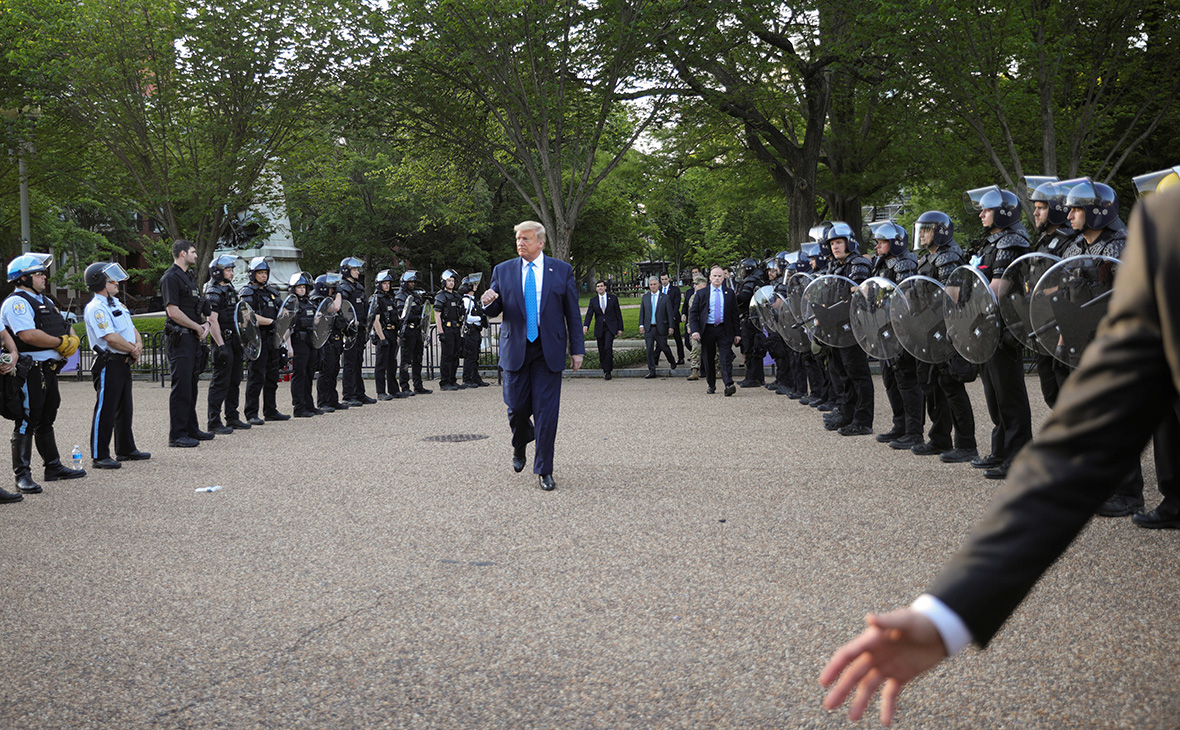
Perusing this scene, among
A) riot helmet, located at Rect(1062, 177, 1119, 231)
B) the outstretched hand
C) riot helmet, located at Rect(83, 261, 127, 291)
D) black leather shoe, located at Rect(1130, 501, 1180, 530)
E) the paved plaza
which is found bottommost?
the paved plaza

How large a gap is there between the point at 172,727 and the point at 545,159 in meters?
18.5

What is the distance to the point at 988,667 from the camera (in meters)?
3.94

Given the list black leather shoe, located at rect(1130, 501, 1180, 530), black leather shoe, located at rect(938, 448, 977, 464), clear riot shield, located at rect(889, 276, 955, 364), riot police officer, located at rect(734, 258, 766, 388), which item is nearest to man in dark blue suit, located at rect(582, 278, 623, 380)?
riot police officer, located at rect(734, 258, 766, 388)

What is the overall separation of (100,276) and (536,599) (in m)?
7.22

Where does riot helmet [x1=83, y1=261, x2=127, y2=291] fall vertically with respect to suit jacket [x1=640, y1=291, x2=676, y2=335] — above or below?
above

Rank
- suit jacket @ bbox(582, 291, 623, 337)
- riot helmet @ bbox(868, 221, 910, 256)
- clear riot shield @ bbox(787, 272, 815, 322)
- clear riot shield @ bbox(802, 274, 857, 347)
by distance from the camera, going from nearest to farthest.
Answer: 1. riot helmet @ bbox(868, 221, 910, 256)
2. clear riot shield @ bbox(802, 274, 857, 347)
3. clear riot shield @ bbox(787, 272, 815, 322)
4. suit jacket @ bbox(582, 291, 623, 337)

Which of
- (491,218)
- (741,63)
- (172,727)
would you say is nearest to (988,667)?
(172,727)

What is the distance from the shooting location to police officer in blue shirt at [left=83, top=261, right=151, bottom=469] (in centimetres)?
982

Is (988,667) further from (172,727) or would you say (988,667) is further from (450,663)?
(172,727)

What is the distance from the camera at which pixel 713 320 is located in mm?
16312

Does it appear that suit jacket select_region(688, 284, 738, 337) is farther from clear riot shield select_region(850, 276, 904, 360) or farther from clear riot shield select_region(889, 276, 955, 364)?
clear riot shield select_region(889, 276, 955, 364)

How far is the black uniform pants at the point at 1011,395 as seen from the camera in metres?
7.99

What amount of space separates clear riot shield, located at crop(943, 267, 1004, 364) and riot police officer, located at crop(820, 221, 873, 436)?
249 centimetres

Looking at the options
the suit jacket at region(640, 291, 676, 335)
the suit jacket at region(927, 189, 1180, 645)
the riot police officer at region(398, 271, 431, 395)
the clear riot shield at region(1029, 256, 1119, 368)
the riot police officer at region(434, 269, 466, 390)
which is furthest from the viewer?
the suit jacket at region(640, 291, 676, 335)
